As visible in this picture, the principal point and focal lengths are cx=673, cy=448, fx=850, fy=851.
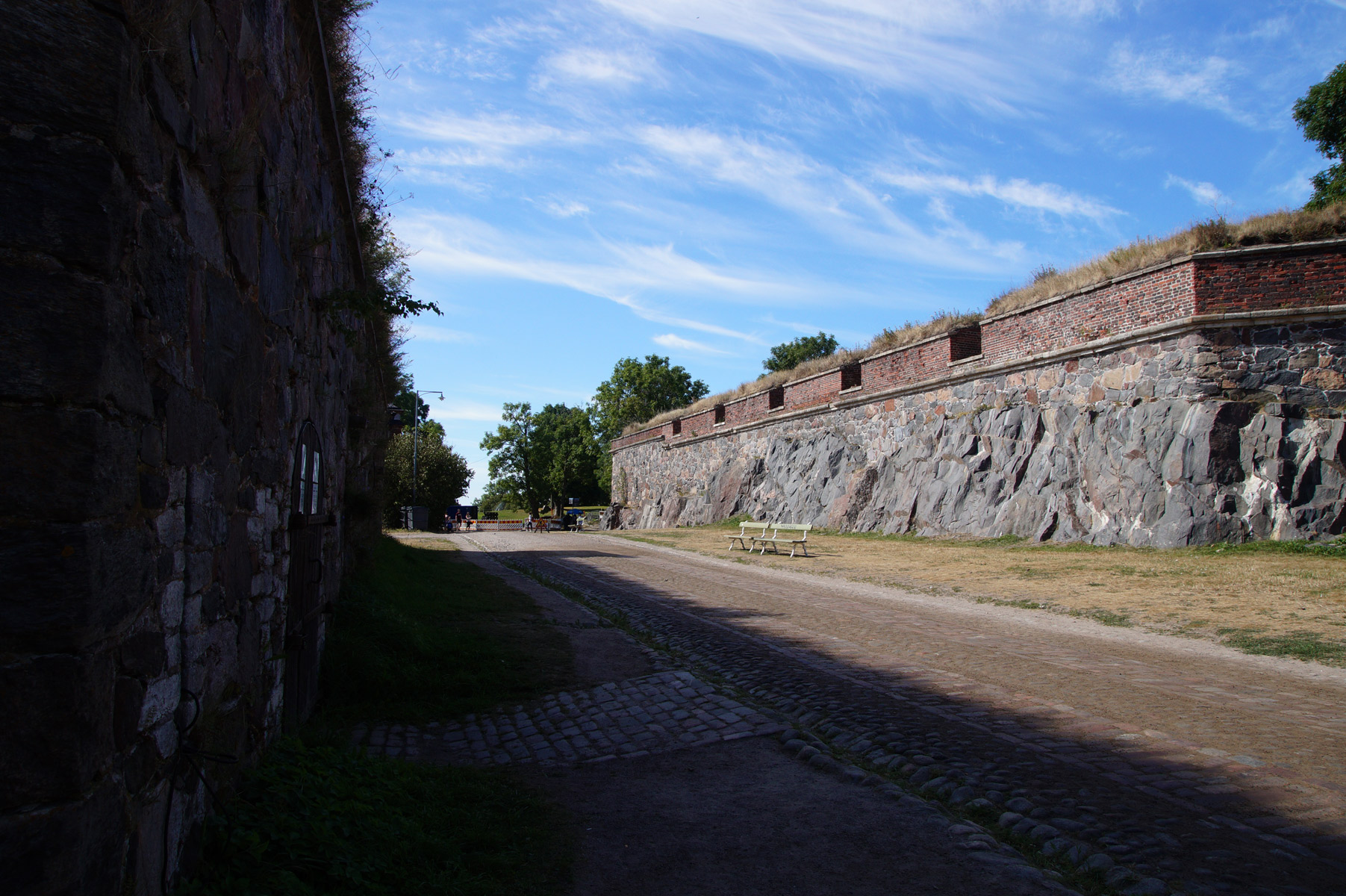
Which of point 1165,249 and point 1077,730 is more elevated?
point 1165,249

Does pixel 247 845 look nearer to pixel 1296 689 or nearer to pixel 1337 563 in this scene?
pixel 1296 689

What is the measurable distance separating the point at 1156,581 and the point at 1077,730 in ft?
23.7

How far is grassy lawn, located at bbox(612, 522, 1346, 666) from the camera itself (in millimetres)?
8078

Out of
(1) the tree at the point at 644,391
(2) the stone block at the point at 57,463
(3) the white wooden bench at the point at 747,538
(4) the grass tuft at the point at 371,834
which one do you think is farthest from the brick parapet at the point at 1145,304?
(1) the tree at the point at 644,391

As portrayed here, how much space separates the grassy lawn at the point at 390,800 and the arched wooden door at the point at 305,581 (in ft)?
0.73

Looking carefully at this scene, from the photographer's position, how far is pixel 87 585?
1.98 m

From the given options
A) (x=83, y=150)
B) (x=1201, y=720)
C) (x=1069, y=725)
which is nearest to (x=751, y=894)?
(x=1069, y=725)

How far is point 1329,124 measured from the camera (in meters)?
27.6

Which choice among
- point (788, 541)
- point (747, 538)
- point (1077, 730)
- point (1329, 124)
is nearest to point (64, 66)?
point (1077, 730)

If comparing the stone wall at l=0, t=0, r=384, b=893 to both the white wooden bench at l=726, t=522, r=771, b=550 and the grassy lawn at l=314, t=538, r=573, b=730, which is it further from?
the white wooden bench at l=726, t=522, r=771, b=550

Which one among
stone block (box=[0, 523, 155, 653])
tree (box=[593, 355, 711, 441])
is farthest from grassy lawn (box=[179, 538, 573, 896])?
tree (box=[593, 355, 711, 441])

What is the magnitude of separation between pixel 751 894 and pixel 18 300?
9.76 feet

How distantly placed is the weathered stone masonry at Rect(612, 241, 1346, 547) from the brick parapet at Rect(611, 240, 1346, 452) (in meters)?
0.03

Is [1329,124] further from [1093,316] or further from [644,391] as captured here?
[644,391]
